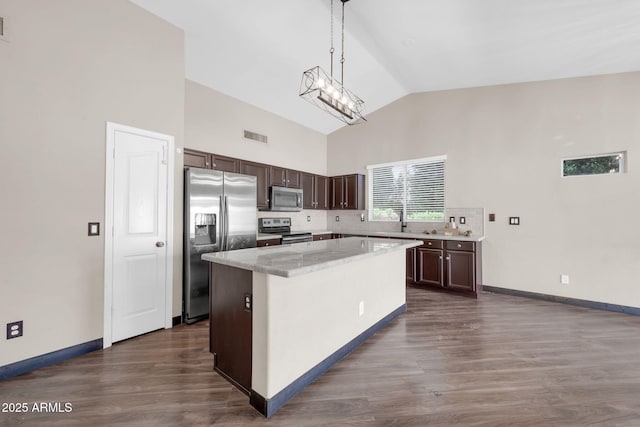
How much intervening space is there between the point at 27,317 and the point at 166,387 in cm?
131

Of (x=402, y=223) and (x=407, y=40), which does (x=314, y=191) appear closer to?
(x=402, y=223)

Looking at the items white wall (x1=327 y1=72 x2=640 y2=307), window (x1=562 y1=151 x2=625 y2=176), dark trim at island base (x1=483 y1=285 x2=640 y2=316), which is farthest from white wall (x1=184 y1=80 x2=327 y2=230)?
window (x1=562 y1=151 x2=625 y2=176)

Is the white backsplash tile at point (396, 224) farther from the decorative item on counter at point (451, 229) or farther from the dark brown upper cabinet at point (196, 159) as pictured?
the dark brown upper cabinet at point (196, 159)

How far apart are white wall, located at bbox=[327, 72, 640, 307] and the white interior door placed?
4.42 m

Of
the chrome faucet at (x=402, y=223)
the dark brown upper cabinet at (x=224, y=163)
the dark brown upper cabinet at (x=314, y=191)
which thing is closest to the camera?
the dark brown upper cabinet at (x=224, y=163)

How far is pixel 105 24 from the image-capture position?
2.67m

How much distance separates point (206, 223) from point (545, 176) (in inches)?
192

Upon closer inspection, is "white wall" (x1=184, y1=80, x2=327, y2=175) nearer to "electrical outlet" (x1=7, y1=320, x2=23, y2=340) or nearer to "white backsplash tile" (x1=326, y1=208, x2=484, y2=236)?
"white backsplash tile" (x1=326, y1=208, x2=484, y2=236)

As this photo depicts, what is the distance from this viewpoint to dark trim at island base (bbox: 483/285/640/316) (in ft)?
12.0

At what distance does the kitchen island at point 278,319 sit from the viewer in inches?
69.6

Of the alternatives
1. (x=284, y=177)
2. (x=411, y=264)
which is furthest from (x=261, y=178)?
(x=411, y=264)

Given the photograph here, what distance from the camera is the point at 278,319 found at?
181cm

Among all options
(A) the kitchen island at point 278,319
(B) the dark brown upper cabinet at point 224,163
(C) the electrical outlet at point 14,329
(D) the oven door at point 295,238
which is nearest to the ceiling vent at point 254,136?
(B) the dark brown upper cabinet at point 224,163

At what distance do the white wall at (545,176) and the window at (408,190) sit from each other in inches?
8.9
